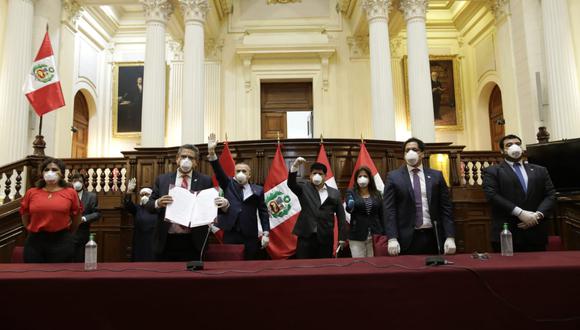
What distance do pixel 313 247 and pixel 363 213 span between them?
1.94 ft

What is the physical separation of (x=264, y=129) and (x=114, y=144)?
473 cm

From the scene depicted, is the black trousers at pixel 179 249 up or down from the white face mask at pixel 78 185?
down

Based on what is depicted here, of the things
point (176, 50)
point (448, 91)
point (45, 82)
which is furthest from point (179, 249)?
point (448, 91)

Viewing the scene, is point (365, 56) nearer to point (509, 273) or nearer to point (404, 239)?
point (404, 239)

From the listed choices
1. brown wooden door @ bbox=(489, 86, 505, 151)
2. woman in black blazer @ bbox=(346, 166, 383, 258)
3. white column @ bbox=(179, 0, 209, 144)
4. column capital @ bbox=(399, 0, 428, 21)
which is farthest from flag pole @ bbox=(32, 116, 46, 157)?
brown wooden door @ bbox=(489, 86, 505, 151)

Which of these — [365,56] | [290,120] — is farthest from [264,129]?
[365,56]

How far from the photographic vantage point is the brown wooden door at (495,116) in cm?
1213

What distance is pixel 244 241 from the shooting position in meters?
4.41

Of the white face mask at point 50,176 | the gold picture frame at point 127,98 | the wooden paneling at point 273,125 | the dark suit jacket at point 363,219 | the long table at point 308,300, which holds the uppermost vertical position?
the gold picture frame at point 127,98

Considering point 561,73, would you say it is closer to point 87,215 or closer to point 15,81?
point 87,215

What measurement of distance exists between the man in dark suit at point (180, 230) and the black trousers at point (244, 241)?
1.05 metres

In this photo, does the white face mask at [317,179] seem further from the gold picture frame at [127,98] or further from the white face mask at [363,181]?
the gold picture frame at [127,98]

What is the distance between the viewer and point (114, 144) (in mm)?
13117

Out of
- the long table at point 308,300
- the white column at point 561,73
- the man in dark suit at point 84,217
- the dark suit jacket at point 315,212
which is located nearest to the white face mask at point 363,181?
the dark suit jacket at point 315,212
